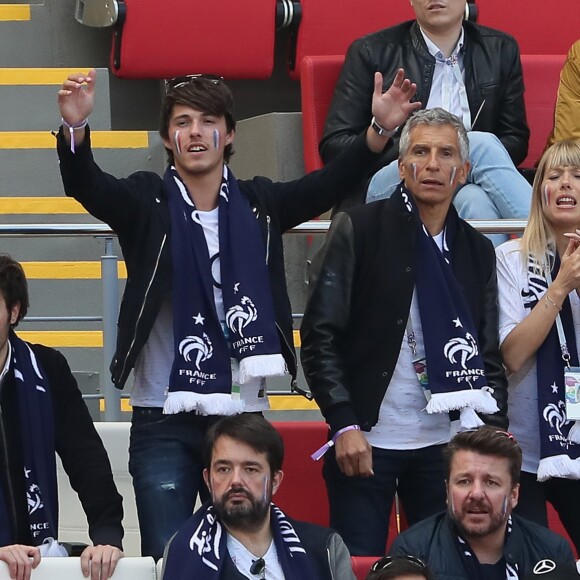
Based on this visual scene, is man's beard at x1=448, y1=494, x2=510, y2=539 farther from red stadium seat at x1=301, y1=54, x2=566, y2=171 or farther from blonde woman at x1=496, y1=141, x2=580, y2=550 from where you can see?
red stadium seat at x1=301, y1=54, x2=566, y2=171

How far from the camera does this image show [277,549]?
136 inches

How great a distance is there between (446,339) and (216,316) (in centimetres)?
56

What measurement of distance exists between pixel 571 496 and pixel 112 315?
1.51 metres

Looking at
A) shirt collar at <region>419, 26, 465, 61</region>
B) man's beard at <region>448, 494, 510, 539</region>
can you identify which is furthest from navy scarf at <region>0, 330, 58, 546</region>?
shirt collar at <region>419, 26, 465, 61</region>

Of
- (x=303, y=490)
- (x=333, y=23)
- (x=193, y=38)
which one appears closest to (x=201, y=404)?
(x=303, y=490)

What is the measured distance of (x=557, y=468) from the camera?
3746 millimetres

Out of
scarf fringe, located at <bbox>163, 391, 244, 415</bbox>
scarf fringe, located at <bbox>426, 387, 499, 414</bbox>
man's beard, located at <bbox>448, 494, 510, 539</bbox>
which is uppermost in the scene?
scarf fringe, located at <bbox>163, 391, 244, 415</bbox>

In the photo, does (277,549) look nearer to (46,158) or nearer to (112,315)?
(112,315)

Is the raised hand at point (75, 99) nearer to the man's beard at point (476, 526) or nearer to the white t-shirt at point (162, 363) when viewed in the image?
the white t-shirt at point (162, 363)

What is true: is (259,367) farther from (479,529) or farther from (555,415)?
(555,415)

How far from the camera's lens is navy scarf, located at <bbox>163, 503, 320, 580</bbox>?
337 cm

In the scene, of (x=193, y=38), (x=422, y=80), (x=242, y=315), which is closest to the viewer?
(x=242, y=315)

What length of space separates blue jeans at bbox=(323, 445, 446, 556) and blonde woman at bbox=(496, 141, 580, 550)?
0.79 feet

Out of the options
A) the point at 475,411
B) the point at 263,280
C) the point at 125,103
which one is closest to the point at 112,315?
the point at 263,280
